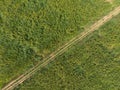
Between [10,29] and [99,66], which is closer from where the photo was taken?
[10,29]

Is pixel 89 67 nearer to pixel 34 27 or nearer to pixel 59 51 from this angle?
pixel 59 51

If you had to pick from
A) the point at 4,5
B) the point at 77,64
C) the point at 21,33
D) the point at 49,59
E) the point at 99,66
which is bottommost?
the point at 99,66

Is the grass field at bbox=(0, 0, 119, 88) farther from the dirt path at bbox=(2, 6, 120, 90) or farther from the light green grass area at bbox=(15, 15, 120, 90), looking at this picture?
the light green grass area at bbox=(15, 15, 120, 90)

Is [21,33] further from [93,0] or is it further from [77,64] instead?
[93,0]

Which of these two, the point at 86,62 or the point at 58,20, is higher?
the point at 58,20

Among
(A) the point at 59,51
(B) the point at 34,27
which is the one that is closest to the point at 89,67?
(A) the point at 59,51

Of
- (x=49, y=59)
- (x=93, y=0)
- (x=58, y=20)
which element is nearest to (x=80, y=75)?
(x=49, y=59)

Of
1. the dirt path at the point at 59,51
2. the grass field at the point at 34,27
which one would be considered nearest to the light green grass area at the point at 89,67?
the dirt path at the point at 59,51
